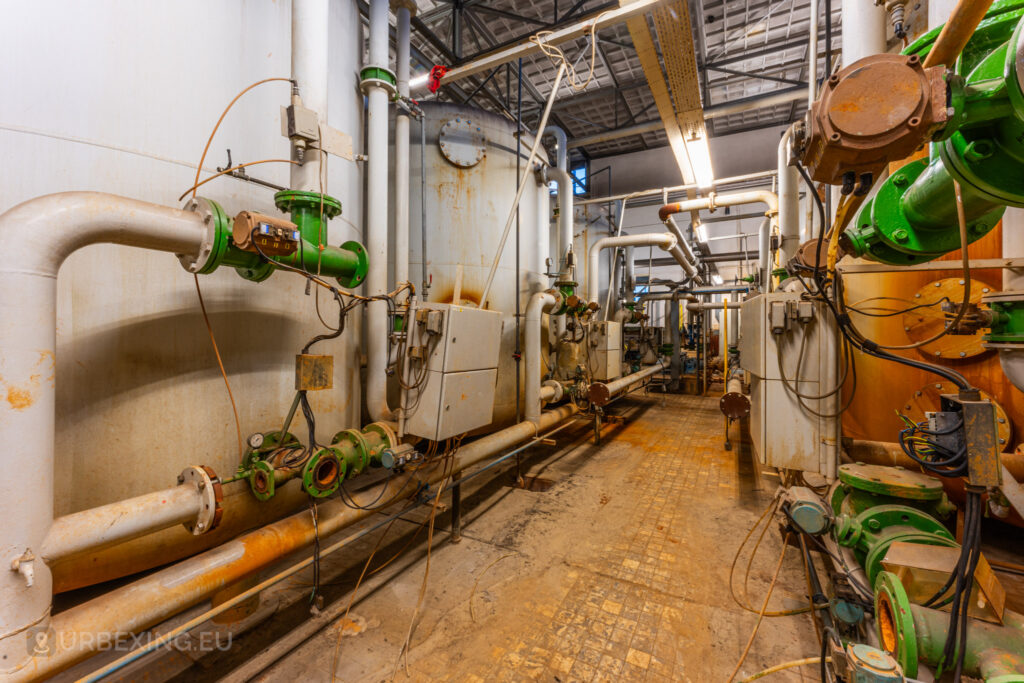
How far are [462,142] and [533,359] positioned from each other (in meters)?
1.98

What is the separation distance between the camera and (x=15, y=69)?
1.27 metres

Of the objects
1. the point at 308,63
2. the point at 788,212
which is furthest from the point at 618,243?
the point at 308,63

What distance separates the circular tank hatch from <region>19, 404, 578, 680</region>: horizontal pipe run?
8.74ft

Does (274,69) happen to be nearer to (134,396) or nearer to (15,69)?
(15,69)

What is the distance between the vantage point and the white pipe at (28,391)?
0.94m

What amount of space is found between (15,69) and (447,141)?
2478mm

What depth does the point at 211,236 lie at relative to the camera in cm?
132

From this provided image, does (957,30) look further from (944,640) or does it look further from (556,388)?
(556,388)

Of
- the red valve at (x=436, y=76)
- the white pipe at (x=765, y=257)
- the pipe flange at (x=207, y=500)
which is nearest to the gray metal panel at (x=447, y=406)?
the pipe flange at (x=207, y=500)

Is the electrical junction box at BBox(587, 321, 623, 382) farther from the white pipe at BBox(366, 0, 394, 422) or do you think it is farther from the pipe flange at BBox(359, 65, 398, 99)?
the pipe flange at BBox(359, 65, 398, 99)

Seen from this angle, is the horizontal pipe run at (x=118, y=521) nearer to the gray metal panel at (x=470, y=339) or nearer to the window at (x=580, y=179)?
the gray metal panel at (x=470, y=339)

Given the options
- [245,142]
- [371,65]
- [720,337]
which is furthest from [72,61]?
[720,337]

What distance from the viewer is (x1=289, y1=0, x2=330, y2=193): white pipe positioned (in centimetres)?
173

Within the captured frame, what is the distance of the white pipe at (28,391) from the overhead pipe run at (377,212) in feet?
4.20
